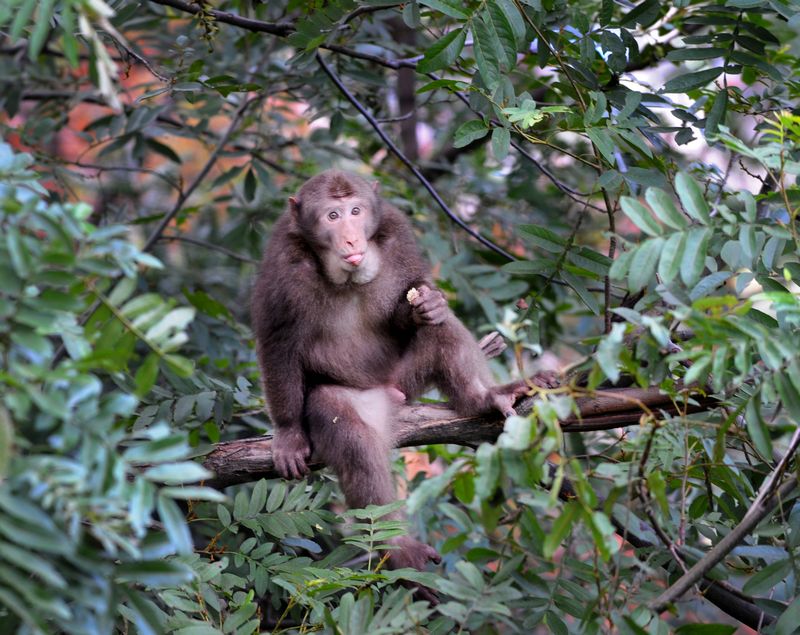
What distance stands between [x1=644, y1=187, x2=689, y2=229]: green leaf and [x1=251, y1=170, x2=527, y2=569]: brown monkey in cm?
148

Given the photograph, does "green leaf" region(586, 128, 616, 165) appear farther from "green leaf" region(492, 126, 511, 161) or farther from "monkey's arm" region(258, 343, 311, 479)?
"monkey's arm" region(258, 343, 311, 479)

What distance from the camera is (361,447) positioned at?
13.9ft

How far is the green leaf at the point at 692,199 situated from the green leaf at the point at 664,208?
0.09 meters

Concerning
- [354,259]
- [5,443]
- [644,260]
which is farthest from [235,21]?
[5,443]

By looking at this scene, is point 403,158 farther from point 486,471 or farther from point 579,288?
point 486,471

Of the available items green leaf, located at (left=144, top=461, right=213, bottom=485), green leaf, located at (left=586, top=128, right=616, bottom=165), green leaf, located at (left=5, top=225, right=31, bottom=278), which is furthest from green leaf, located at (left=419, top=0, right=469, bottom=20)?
green leaf, located at (left=144, top=461, right=213, bottom=485)

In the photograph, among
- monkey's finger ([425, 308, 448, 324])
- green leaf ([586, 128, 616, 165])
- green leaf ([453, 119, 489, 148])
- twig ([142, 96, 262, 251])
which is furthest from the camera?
twig ([142, 96, 262, 251])

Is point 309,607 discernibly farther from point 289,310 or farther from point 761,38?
point 761,38

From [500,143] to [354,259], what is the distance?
95cm

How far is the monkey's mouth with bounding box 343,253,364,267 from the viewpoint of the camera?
14.4 feet

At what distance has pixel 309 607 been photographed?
3.38 meters

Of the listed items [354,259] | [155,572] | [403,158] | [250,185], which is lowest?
[250,185]

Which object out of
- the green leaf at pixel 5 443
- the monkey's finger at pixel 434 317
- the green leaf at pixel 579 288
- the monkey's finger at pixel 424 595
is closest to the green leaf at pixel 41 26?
the green leaf at pixel 5 443

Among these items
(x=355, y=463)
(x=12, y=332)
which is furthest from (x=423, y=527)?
(x=12, y=332)
